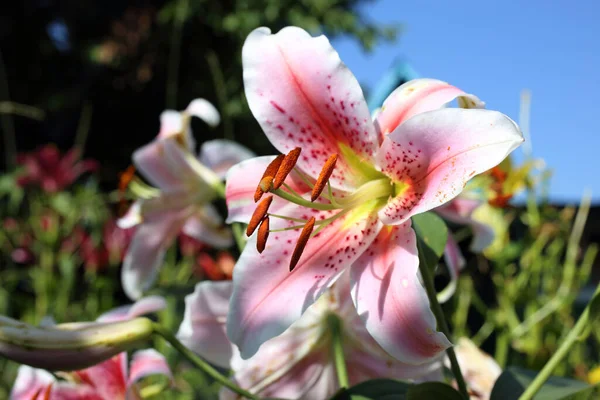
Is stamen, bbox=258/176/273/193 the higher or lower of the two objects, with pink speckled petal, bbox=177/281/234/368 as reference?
higher

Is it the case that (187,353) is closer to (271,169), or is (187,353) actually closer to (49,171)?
(271,169)

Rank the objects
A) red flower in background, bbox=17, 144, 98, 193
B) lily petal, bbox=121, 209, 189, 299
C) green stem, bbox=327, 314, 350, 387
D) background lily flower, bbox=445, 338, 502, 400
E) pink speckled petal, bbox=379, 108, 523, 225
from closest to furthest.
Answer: pink speckled petal, bbox=379, 108, 523, 225
green stem, bbox=327, 314, 350, 387
background lily flower, bbox=445, 338, 502, 400
lily petal, bbox=121, 209, 189, 299
red flower in background, bbox=17, 144, 98, 193

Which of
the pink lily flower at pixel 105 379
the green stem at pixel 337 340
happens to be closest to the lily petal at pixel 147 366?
the pink lily flower at pixel 105 379

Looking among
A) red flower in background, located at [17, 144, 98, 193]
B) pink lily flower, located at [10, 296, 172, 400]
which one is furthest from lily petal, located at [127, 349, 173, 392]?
red flower in background, located at [17, 144, 98, 193]

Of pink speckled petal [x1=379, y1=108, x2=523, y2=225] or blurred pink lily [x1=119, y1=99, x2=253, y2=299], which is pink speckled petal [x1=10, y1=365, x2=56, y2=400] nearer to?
blurred pink lily [x1=119, y1=99, x2=253, y2=299]

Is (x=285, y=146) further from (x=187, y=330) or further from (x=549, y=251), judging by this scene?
(x=549, y=251)

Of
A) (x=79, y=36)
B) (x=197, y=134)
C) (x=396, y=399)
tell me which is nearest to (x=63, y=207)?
(x=396, y=399)

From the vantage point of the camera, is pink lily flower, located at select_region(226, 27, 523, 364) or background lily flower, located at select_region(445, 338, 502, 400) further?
background lily flower, located at select_region(445, 338, 502, 400)
